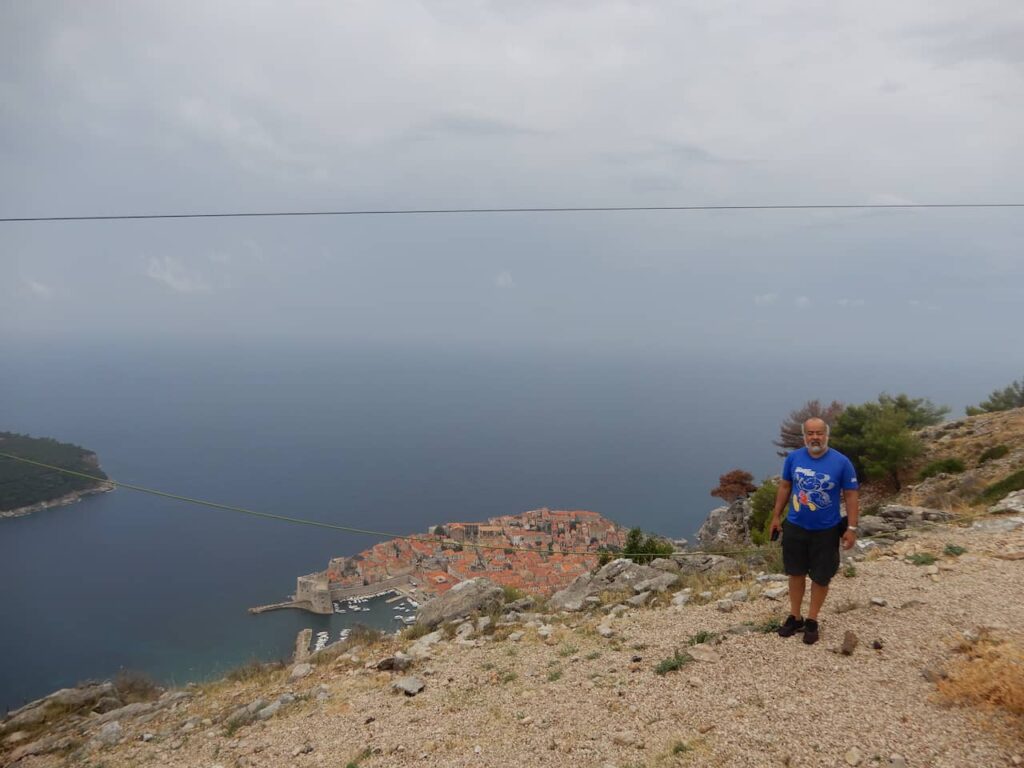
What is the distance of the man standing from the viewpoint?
456cm

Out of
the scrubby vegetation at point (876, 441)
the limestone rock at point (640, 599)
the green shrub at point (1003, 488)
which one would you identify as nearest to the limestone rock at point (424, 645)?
the limestone rock at point (640, 599)

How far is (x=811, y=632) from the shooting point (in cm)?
491

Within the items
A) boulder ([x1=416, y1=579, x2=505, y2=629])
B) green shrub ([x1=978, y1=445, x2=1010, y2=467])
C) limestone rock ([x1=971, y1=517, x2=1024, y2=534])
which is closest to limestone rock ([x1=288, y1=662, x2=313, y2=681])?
boulder ([x1=416, y1=579, x2=505, y2=629])

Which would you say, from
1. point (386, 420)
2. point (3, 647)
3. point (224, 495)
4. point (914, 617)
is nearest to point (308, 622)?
point (3, 647)

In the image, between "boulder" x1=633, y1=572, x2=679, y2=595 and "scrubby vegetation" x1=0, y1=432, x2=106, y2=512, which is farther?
"scrubby vegetation" x1=0, y1=432, x2=106, y2=512

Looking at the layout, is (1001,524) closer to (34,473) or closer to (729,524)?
(729,524)

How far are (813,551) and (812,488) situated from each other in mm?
631

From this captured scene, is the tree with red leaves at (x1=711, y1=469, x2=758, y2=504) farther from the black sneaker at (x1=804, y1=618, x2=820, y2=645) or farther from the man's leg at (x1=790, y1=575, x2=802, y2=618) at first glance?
the black sneaker at (x1=804, y1=618, x2=820, y2=645)

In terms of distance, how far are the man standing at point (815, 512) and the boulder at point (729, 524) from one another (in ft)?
46.3

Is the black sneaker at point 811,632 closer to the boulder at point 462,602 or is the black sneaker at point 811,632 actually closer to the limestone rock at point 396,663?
the limestone rock at point 396,663

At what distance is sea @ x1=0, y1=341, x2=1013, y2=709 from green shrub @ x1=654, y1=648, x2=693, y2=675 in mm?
7758

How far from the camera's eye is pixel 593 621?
23.9ft

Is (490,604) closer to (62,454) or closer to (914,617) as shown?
(914,617)

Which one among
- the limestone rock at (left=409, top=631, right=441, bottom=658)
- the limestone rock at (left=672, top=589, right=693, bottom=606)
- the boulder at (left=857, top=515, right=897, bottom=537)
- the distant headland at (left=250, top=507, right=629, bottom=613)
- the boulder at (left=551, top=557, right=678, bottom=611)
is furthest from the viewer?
the distant headland at (left=250, top=507, right=629, bottom=613)
